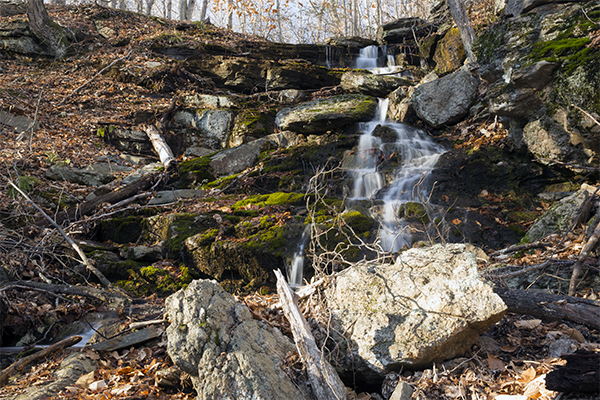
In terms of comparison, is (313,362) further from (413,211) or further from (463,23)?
(463,23)

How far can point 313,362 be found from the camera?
289 cm

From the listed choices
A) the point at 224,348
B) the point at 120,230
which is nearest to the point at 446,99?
the point at 120,230

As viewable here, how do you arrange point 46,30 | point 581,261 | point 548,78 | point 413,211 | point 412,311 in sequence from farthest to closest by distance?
1. point 46,30
2. point 413,211
3. point 548,78
4. point 581,261
5. point 412,311

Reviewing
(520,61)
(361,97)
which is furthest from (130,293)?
(361,97)

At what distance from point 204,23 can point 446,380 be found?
19383 mm

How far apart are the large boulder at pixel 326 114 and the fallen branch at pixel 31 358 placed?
8.75m

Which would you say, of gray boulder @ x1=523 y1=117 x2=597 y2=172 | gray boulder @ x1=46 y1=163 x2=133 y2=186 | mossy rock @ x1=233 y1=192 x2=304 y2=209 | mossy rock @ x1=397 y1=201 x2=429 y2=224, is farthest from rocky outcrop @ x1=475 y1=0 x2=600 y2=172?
gray boulder @ x1=46 y1=163 x2=133 y2=186

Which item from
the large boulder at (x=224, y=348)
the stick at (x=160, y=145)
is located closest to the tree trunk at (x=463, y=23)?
the stick at (x=160, y=145)

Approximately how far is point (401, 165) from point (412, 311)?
6905 millimetres

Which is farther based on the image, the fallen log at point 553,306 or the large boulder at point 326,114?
the large boulder at point 326,114

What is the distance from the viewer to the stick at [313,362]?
2744 mm

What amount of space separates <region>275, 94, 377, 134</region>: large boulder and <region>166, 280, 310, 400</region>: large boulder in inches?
347

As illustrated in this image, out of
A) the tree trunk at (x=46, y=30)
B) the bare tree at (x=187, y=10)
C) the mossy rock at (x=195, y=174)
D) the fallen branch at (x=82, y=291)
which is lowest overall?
the fallen branch at (x=82, y=291)

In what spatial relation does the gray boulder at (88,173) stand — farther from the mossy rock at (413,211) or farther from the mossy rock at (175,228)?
the mossy rock at (413,211)
